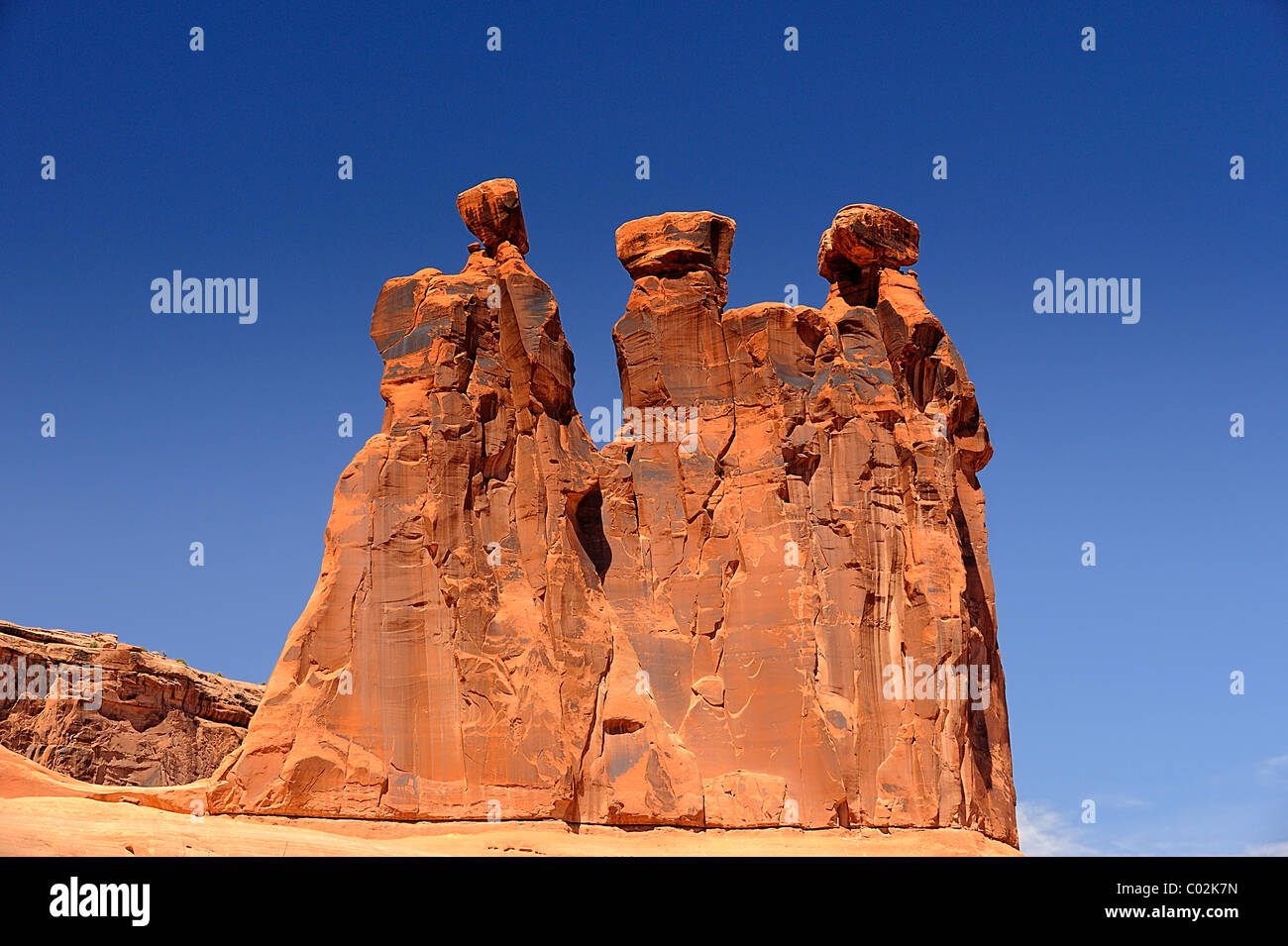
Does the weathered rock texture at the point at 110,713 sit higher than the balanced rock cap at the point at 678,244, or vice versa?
the balanced rock cap at the point at 678,244

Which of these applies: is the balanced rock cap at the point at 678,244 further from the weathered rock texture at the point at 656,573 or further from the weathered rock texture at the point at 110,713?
the weathered rock texture at the point at 110,713

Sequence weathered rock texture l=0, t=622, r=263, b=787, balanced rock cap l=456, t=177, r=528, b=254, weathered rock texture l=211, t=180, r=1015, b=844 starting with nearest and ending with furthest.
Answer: weathered rock texture l=211, t=180, r=1015, b=844, balanced rock cap l=456, t=177, r=528, b=254, weathered rock texture l=0, t=622, r=263, b=787

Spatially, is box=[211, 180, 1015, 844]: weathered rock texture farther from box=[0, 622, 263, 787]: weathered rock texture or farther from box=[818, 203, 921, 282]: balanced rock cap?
box=[0, 622, 263, 787]: weathered rock texture

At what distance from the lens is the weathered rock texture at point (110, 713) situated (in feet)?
174

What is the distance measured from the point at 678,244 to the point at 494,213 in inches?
240

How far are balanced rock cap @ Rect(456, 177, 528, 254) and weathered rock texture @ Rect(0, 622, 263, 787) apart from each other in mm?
20486

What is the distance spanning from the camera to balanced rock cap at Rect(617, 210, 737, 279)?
50.3 m

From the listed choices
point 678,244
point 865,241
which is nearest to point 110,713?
point 678,244

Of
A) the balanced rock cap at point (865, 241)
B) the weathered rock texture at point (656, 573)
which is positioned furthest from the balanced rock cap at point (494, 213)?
the balanced rock cap at point (865, 241)

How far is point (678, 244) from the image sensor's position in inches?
1982

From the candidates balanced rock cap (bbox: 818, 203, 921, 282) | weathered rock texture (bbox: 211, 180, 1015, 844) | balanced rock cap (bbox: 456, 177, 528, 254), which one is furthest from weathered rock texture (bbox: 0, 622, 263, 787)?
balanced rock cap (bbox: 818, 203, 921, 282)

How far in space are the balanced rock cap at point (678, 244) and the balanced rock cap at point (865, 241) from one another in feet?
15.6

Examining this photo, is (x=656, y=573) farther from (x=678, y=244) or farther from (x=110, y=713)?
(x=110, y=713)
